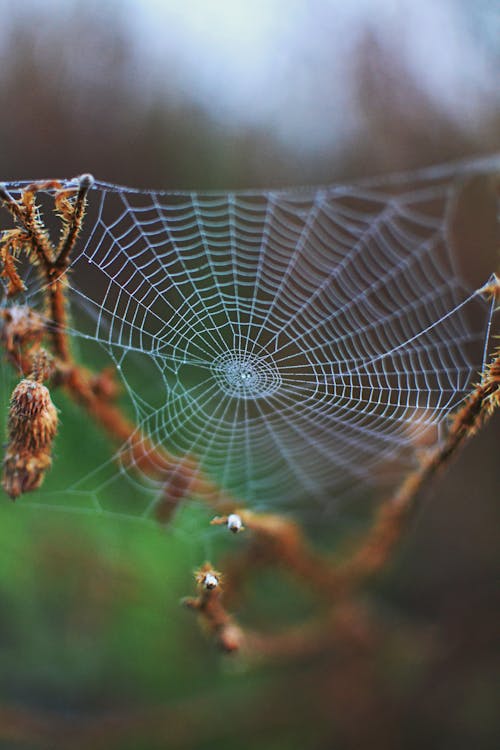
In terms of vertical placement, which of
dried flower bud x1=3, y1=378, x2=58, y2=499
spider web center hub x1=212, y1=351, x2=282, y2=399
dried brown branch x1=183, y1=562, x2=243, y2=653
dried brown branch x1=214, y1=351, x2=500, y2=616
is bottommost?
dried brown branch x1=183, y1=562, x2=243, y2=653

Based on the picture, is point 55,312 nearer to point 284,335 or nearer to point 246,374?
point 246,374

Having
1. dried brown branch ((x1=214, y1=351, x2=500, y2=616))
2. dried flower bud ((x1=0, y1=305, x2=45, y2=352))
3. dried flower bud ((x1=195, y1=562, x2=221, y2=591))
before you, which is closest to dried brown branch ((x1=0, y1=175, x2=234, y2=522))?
dried flower bud ((x1=0, y1=305, x2=45, y2=352))

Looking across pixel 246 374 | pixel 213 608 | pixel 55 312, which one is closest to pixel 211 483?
pixel 246 374

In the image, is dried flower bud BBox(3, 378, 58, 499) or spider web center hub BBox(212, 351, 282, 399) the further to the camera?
spider web center hub BBox(212, 351, 282, 399)

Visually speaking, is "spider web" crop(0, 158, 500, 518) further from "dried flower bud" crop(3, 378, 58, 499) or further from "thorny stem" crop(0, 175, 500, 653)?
"dried flower bud" crop(3, 378, 58, 499)

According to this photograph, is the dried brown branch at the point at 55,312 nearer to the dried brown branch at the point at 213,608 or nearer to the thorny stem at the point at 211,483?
the thorny stem at the point at 211,483

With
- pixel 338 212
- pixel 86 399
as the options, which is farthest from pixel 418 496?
pixel 338 212

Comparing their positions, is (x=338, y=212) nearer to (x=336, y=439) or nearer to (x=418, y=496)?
(x=336, y=439)
